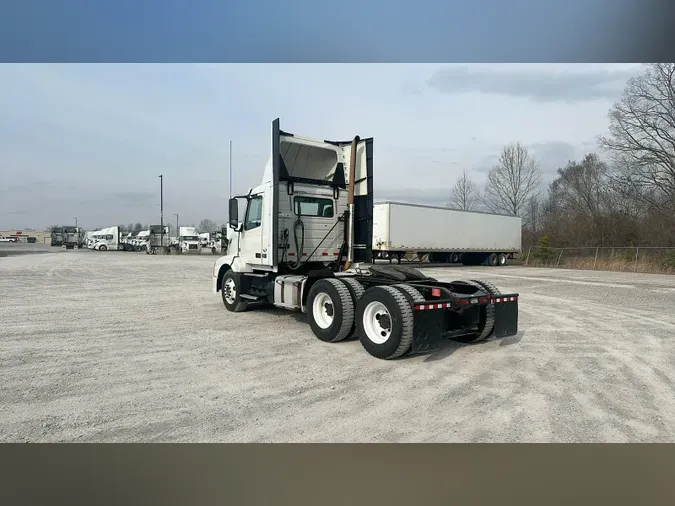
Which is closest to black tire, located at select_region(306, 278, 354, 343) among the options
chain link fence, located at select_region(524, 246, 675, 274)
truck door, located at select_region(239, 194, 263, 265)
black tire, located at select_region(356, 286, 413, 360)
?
black tire, located at select_region(356, 286, 413, 360)

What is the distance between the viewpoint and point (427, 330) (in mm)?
6203

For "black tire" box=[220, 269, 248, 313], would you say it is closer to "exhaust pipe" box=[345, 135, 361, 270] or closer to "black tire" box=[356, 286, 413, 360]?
"exhaust pipe" box=[345, 135, 361, 270]

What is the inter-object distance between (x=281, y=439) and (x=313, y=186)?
647 centimetres

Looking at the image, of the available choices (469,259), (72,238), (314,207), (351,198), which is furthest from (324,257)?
(72,238)

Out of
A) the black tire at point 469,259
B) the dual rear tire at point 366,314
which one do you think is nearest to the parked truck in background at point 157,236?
the black tire at point 469,259

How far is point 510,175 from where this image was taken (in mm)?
33781

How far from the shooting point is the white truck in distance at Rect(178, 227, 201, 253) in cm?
5866

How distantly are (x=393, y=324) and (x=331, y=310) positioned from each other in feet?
5.95

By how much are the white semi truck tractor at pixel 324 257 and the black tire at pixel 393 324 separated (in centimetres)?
3

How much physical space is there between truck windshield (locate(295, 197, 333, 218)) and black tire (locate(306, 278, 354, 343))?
2.03m

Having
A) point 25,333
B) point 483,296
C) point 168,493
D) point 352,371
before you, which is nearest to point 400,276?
point 483,296

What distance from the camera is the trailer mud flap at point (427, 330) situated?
241 inches

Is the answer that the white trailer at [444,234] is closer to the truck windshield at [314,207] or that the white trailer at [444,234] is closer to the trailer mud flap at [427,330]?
the truck windshield at [314,207]

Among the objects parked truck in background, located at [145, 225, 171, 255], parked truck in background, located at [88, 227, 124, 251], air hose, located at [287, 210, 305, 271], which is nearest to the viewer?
air hose, located at [287, 210, 305, 271]
